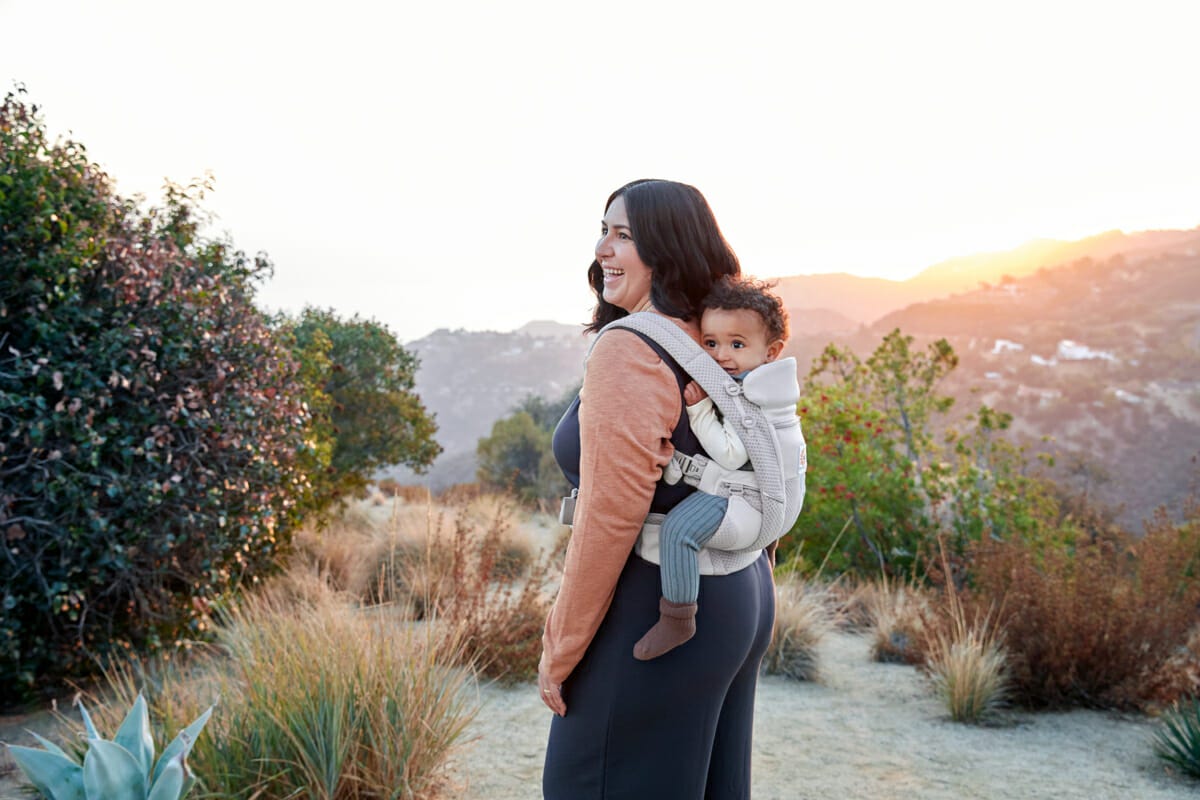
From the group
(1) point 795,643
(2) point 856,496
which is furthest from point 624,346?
(2) point 856,496

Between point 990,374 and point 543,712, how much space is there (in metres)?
35.3

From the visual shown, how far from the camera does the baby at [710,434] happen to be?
1.95 meters

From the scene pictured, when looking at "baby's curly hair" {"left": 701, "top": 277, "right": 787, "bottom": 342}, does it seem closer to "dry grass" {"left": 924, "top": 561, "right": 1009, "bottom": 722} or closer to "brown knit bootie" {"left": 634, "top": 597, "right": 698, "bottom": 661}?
"brown knit bootie" {"left": 634, "top": 597, "right": 698, "bottom": 661}

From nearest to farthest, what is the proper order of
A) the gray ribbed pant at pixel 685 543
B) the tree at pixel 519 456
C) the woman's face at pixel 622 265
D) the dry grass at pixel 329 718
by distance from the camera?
the gray ribbed pant at pixel 685 543, the woman's face at pixel 622 265, the dry grass at pixel 329 718, the tree at pixel 519 456

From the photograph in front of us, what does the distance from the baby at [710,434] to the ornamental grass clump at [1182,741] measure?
4004 millimetres

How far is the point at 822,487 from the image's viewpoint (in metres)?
9.74

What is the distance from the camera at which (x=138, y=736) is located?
2510 mm

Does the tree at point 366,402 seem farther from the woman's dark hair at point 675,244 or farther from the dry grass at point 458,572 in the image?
the woman's dark hair at point 675,244

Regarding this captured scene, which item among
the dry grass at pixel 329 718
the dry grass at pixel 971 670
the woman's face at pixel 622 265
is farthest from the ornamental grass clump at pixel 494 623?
the woman's face at pixel 622 265

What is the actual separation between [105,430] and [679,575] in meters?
3.89

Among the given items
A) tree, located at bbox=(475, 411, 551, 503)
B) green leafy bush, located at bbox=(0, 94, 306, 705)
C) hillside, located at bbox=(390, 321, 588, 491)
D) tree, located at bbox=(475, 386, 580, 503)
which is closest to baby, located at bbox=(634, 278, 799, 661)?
green leafy bush, located at bbox=(0, 94, 306, 705)

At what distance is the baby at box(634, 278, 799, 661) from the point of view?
A: 1952 mm

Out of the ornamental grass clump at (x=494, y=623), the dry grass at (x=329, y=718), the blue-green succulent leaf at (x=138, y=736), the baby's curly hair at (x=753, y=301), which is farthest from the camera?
the ornamental grass clump at (x=494, y=623)

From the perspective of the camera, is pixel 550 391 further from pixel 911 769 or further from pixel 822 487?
pixel 911 769
